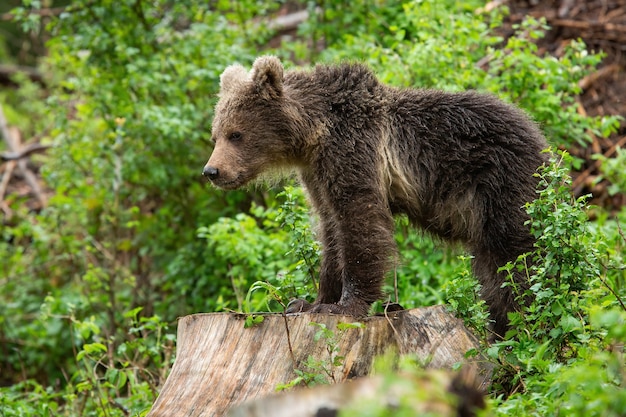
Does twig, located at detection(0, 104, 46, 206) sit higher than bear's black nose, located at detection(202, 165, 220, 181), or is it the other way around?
bear's black nose, located at detection(202, 165, 220, 181)

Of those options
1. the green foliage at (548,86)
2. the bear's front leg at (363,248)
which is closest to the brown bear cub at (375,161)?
the bear's front leg at (363,248)

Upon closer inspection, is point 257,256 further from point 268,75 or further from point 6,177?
point 6,177

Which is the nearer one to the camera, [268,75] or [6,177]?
[268,75]

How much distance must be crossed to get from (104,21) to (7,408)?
187 inches

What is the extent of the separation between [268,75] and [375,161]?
3.48ft

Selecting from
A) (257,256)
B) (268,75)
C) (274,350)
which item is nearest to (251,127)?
(268,75)

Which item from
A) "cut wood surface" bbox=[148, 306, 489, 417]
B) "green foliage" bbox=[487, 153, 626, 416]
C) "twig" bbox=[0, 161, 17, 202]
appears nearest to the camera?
"green foliage" bbox=[487, 153, 626, 416]

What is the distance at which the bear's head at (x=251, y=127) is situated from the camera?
583 centimetres

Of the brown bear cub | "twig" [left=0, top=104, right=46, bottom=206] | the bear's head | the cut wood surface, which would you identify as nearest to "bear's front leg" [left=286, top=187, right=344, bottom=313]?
the brown bear cub

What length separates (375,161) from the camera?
224 inches

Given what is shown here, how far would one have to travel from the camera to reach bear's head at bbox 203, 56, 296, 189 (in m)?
5.83

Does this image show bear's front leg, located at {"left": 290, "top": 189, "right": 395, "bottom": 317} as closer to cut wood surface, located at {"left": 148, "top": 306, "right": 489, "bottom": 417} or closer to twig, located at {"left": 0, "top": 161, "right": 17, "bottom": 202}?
cut wood surface, located at {"left": 148, "top": 306, "right": 489, "bottom": 417}

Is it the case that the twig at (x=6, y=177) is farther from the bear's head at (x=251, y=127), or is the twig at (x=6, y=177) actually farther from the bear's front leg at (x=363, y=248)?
the bear's front leg at (x=363, y=248)

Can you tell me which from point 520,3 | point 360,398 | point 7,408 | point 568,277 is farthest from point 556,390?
point 520,3
